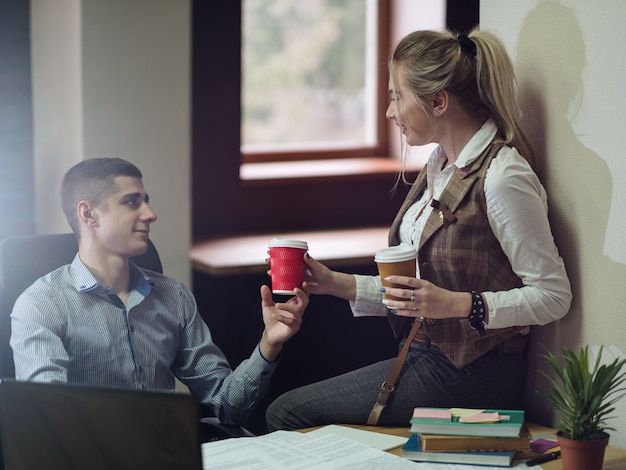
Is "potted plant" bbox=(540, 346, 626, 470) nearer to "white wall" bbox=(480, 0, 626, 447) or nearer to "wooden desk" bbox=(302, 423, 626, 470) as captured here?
"wooden desk" bbox=(302, 423, 626, 470)

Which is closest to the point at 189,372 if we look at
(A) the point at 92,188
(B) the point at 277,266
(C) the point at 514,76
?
(B) the point at 277,266

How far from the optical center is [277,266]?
2.01 metres

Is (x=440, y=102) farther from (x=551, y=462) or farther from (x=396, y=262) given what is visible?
(x=551, y=462)

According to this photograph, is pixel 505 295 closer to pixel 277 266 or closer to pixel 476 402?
pixel 476 402

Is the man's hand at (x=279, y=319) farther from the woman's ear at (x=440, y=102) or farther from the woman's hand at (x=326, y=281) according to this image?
the woman's ear at (x=440, y=102)

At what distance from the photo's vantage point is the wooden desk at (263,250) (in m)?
3.26

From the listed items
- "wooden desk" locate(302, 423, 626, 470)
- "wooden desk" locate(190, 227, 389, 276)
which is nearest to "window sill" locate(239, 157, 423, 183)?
"wooden desk" locate(190, 227, 389, 276)

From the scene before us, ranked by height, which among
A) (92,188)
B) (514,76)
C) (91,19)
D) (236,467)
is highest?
(91,19)

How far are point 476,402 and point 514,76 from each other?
74cm

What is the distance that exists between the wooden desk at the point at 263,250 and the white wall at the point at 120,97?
150 millimetres

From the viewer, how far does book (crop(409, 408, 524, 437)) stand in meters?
1.88

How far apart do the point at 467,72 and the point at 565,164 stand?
0.98ft

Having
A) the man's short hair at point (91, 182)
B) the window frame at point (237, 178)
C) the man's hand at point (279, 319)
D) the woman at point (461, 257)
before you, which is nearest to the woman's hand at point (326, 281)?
the woman at point (461, 257)

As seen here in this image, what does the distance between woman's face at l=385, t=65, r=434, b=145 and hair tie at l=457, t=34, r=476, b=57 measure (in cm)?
14
